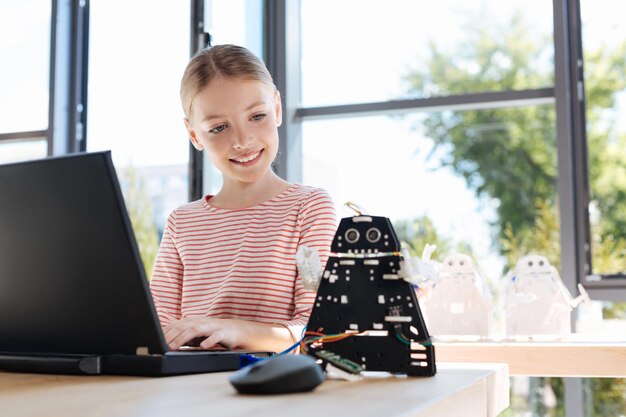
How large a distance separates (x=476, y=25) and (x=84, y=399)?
2.68m

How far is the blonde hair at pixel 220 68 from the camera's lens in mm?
1494

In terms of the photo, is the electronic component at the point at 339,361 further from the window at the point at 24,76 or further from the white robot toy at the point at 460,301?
the window at the point at 24,76

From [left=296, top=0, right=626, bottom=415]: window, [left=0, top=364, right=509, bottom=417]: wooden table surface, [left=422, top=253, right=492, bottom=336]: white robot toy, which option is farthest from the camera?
[left=296, top=0, right=626, bottom=415]: window

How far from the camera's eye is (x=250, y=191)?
158cm

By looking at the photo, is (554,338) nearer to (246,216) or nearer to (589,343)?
(589,343)

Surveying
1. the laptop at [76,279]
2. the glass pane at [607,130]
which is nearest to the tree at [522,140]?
the glass pane at [607,130]

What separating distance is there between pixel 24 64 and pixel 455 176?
1800 mm

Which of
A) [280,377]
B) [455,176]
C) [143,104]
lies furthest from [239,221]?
[143,104]

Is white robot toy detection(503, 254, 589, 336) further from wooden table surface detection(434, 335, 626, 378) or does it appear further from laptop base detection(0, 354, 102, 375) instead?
laptop base detection(0, 354, 102, 375)

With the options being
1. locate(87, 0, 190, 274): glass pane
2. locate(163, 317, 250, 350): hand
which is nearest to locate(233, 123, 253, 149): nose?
locate(163, 317, 250, 350): hand

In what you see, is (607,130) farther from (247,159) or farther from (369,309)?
(369,309)

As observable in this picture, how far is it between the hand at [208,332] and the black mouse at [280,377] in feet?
1.02

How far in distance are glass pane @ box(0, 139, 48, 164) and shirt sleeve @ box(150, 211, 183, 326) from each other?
5.63 ft

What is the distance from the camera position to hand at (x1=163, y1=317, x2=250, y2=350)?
1013mm
